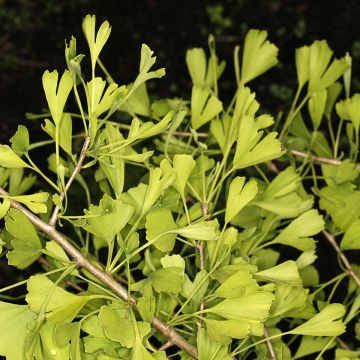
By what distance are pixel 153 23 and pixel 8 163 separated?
3.04 feet

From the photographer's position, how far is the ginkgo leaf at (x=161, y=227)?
1.63ft

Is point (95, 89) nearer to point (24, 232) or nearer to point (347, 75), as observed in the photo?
point (24, 232)

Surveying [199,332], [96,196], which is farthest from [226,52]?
[199,332]

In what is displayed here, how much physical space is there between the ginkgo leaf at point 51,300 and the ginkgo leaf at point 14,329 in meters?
0.02

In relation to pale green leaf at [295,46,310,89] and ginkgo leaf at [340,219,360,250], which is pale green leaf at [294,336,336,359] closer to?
ginkgo leaf at [340,219,360,250]

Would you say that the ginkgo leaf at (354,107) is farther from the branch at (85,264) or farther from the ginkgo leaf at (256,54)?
the branch at (85,264)

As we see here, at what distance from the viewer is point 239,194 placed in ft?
1.74

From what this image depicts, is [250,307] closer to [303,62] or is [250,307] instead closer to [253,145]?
[253,145]

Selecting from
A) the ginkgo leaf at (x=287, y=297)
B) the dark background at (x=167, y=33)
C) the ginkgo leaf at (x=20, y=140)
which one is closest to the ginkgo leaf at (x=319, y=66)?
the ginkgo leaf at (x=287, y=297)

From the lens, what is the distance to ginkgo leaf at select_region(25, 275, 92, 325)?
1.47 ft

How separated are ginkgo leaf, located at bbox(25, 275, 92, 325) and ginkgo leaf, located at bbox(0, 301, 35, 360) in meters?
0.02

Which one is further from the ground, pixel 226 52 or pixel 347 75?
pixel 347 75

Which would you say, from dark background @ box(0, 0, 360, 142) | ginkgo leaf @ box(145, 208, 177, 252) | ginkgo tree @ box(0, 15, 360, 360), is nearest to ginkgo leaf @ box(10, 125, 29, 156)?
ginkgo tree @ box(0, 15, 360, 360)

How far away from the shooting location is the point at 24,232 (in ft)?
1.52
